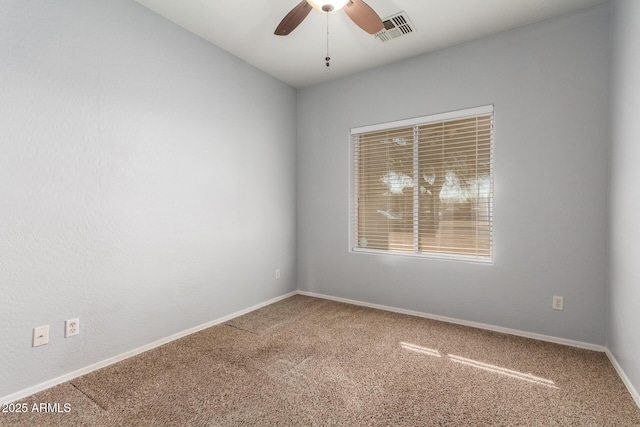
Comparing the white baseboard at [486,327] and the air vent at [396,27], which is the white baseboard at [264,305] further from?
the air vent at [396,27]

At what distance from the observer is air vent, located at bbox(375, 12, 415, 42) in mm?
2641

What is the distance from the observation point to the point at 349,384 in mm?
2041

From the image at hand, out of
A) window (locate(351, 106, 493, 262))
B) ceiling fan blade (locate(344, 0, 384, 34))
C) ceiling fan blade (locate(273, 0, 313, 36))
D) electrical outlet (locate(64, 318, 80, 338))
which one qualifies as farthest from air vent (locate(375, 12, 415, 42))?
electrical outlet (locate(64, 318, 80, 338))

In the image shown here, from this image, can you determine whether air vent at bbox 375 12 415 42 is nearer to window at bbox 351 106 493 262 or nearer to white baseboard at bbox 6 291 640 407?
window at bbox 351 106 493 262

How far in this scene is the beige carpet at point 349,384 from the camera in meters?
1.72

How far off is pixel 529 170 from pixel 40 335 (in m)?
3.77

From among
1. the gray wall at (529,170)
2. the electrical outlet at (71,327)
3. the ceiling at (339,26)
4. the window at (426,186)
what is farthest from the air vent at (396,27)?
the electrical outlet at (71,327)

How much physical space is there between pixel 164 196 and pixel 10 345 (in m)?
1.32

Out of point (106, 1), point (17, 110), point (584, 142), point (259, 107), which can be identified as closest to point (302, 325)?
point (259, 107)

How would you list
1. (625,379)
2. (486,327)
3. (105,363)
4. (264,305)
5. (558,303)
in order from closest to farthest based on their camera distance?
(625,379) < (105,363) < (558,303) < (486,327) < (264,305)

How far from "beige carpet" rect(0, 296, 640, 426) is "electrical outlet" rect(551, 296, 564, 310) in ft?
1.02

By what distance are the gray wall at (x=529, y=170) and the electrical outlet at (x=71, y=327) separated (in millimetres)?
2665

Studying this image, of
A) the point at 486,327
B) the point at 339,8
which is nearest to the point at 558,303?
the point at 486,327

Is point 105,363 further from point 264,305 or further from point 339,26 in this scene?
point 339,26
